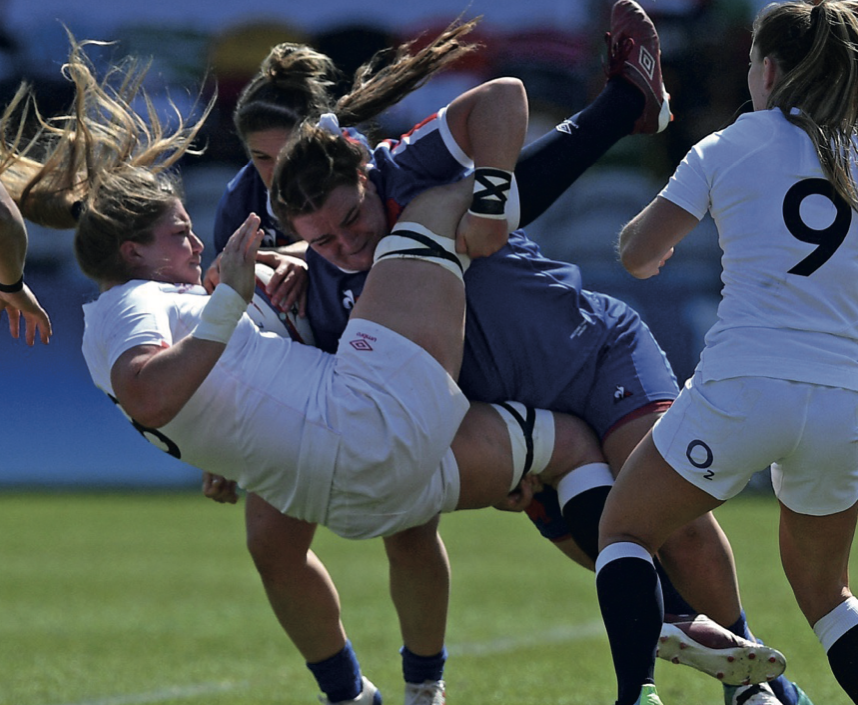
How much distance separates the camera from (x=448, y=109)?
330cm

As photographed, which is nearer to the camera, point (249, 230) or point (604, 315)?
point (249, 230)

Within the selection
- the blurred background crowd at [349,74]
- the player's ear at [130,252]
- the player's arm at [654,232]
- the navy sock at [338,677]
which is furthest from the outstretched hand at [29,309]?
the blurred background crowd at [349,74]

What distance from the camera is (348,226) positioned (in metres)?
3.27

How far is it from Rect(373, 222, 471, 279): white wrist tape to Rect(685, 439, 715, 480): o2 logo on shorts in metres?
0.85

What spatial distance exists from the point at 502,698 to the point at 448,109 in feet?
6.78

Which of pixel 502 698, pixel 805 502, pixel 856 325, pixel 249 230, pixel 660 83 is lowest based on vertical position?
pixel 502 698

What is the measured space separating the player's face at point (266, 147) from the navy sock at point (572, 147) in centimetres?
85

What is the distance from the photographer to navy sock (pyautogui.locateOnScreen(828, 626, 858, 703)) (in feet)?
9.23

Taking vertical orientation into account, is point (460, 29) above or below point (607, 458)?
above

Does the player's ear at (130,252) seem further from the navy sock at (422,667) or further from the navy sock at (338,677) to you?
the navy sock at (422,667)

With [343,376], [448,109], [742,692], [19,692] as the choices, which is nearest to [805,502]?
[742,692]

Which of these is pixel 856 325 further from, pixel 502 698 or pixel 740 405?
pixel 502 698

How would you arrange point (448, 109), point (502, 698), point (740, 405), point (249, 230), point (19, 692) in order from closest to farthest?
point (740, 405), point (249, 230), point (448, 109), point (502, 698), point (19, 692)

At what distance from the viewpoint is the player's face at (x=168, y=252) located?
3387 mm
